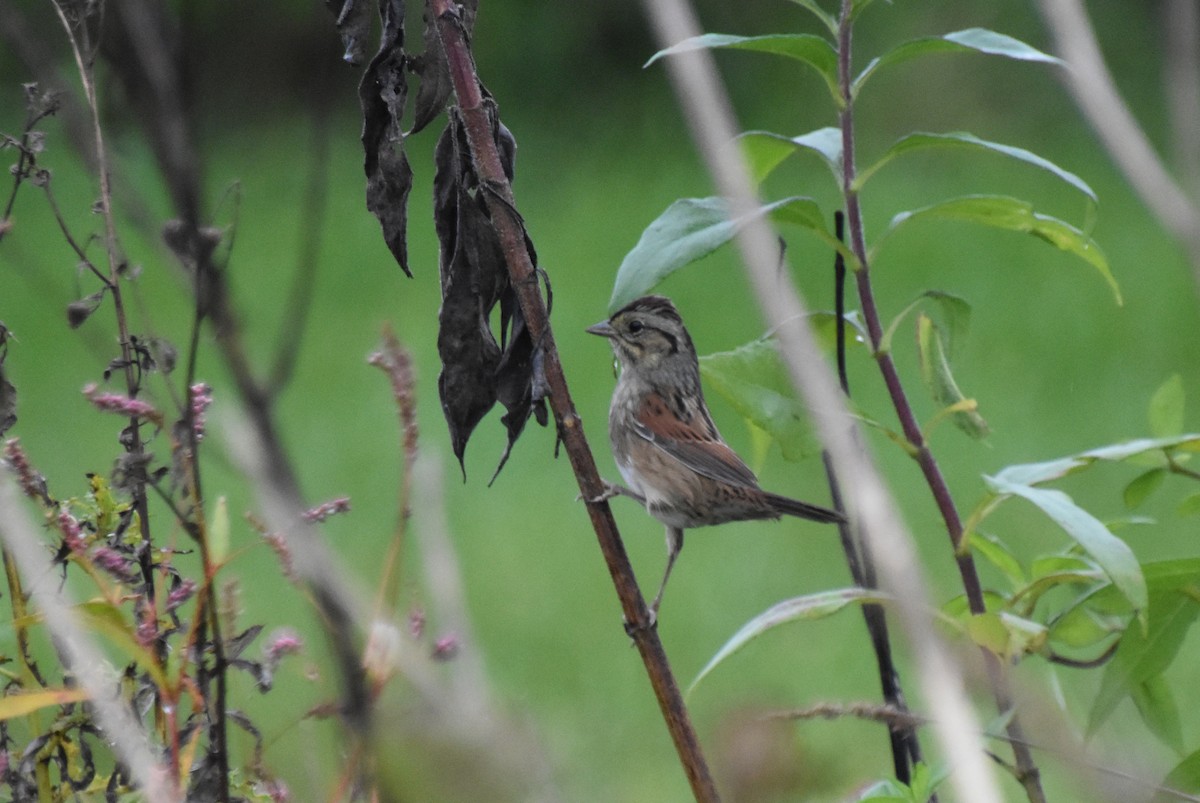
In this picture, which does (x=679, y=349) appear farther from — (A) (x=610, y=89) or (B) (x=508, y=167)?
(A) (x=610, y=89)

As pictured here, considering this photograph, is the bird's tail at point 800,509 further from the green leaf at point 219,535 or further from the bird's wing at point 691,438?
the green leaf at point 219,535

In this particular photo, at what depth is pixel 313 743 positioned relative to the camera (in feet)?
4.80

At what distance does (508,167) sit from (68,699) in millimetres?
603

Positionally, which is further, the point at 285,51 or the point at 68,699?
the point at 285,51

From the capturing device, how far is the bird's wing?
3018 millimetres

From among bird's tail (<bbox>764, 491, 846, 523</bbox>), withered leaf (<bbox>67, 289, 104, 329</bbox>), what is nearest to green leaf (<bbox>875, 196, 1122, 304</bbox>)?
withered leaf (<bbox>67, 289, 104, 329</bbox>)

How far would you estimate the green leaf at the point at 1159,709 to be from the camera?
147 cm

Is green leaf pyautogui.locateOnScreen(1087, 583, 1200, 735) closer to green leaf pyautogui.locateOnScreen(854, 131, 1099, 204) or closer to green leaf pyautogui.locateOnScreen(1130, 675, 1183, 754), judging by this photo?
green leaf pyautogui.locateOnScreen(1130, 675, 1183, 754)

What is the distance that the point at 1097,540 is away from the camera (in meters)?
1.23

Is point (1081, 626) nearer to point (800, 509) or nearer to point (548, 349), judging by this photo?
point (548, 349)

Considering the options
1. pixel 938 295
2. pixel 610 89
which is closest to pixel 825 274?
pixel 610 89

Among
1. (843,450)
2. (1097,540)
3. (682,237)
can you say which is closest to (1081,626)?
(1097,540)

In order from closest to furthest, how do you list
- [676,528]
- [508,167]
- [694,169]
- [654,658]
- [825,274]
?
1. [654,658]
2. [508,167]
3. [676,528]
4. [825,274]
5. [694,169]

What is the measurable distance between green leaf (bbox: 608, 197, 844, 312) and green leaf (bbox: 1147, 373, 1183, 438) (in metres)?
0.51
